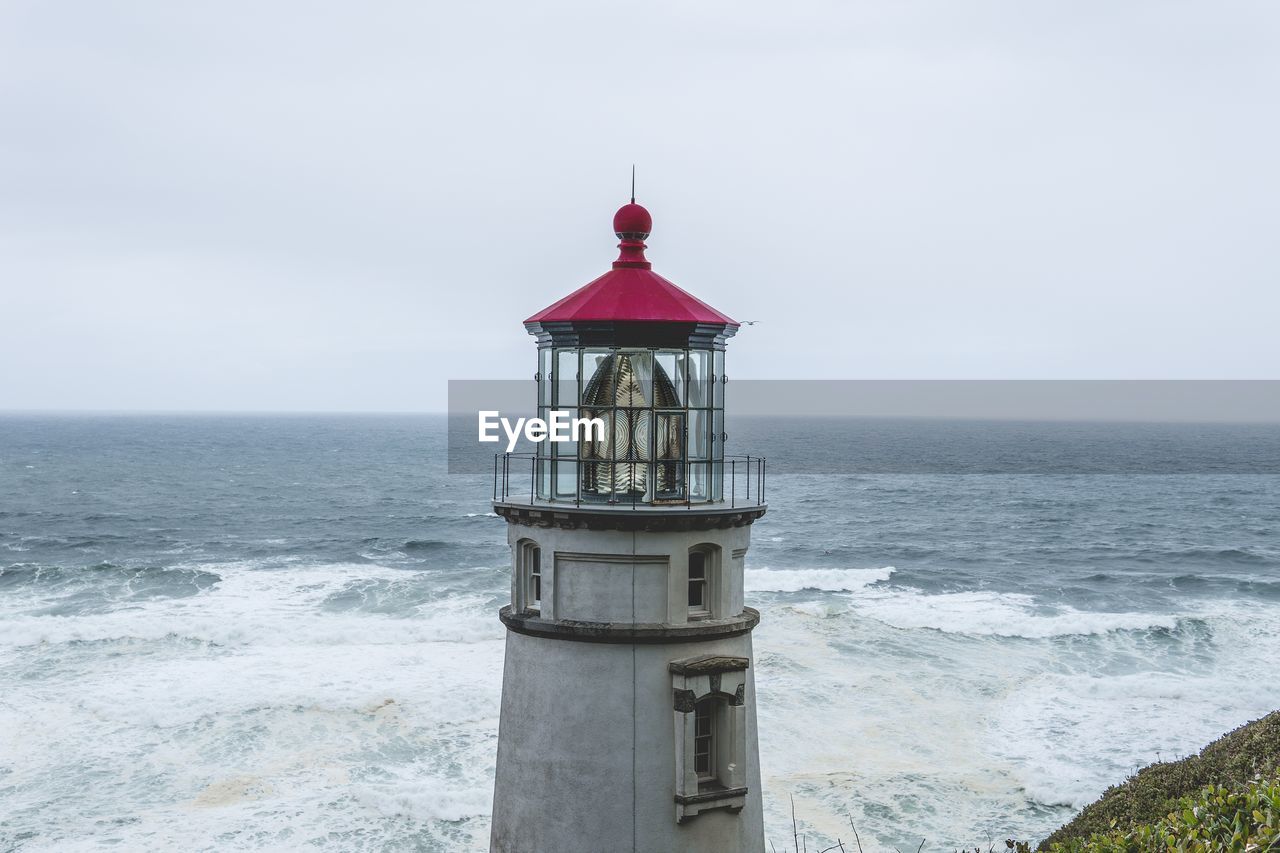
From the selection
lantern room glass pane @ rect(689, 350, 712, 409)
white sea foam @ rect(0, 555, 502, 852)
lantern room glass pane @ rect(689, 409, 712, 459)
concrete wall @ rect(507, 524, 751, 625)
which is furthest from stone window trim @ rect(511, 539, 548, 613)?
white sea foam @ rect(0, 555, 502, 852)

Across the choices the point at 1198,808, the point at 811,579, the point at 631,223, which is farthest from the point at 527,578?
the point at 811,579

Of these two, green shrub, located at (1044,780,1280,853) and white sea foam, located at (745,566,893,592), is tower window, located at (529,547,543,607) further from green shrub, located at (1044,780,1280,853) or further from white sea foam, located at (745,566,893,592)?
white sea foam, located at (745,566,893,592)

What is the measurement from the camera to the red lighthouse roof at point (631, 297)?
27.3 feet

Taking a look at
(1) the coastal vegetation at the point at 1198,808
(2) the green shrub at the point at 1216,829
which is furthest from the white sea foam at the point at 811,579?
(2) the green shrub at the point at 1216,829

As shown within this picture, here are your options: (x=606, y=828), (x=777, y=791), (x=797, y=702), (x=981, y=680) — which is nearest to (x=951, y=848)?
(x=777, y=791)

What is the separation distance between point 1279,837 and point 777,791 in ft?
42.3

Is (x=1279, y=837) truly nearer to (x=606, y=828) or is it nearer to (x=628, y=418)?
(x=606, y=828)

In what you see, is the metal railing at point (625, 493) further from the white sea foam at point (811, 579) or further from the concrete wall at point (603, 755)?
the white sea foam at point (811, 579)

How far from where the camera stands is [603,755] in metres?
8.23

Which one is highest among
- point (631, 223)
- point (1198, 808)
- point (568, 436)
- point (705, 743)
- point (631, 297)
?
point (631, 223)

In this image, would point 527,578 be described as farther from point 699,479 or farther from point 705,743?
point 705,743

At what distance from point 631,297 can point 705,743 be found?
9.76 feet

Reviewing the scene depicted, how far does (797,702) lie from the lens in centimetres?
2344

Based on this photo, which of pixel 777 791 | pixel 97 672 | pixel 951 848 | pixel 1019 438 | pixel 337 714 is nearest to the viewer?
pixel 951 848
